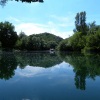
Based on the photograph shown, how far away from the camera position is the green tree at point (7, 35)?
101 meters

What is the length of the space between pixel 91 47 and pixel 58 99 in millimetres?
63222

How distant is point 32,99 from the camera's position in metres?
9.65

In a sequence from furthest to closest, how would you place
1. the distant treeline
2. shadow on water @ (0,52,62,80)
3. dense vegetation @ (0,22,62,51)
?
dense vegetation @ (0,22,62,51) < the distant treeline < shadow on water @ (0,52,62,80)

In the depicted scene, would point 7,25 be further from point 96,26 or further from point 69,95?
point 69,95

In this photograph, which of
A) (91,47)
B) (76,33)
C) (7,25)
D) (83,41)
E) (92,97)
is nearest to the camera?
(92,97)

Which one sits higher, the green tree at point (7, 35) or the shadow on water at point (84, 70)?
the green tree at point (7, 35)

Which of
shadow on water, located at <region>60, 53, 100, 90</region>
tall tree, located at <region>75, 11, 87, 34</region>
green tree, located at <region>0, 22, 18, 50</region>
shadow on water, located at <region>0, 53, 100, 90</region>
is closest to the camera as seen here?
shadow on water, located at <region>60, 53, 100, 90</region>

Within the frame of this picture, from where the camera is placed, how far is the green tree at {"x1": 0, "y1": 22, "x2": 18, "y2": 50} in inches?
3974

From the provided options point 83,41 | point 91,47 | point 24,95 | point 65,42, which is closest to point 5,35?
point 65,42

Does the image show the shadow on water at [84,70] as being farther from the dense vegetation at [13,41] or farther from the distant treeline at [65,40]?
the dense vegetation at [13,41]

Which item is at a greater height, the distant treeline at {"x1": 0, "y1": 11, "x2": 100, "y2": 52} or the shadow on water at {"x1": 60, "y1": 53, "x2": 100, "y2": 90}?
the distant treeline at {"x1": 0, "y1": 11, "x2": 100, "y2": 52}

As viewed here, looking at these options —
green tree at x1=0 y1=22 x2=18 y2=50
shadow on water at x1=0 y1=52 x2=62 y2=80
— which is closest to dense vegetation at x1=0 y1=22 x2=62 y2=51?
green tree at x1=0 y1=22 x2=18 y2=50

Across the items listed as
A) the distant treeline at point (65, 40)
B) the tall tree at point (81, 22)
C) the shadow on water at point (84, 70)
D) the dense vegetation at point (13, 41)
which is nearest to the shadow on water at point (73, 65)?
the shadow on water at point (84, 70)

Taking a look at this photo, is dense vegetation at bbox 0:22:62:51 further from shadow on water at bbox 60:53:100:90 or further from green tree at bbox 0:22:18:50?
shadow on water at bbox 60:53:100:90
